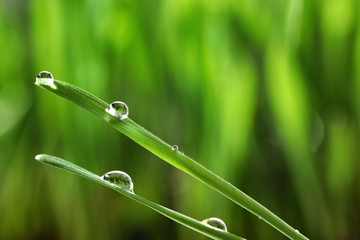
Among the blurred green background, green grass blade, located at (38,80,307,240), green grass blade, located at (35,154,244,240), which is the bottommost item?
green grass blade, located at (35,154,244,240)

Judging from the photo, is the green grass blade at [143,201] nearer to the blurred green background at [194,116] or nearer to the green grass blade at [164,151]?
the green grass blade at [164,151]

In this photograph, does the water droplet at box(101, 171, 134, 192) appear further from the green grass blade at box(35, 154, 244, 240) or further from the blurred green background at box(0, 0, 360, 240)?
the blurred green background at box(0, 0, 360, 240)

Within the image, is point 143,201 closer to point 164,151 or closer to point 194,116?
point 164,151


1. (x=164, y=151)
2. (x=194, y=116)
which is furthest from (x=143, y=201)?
(x=194, y=116)

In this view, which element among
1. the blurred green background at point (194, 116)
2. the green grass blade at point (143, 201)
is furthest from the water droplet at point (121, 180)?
the blurred green background at point (194, 116)

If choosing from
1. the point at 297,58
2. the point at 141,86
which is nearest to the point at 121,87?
the point at 141,86

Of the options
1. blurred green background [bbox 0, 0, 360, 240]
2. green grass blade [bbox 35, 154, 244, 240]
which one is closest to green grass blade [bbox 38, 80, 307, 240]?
green grass blade [bbox 35, 154, 244, 240]

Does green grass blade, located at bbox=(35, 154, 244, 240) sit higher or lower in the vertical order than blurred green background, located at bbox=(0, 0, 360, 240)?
lower
